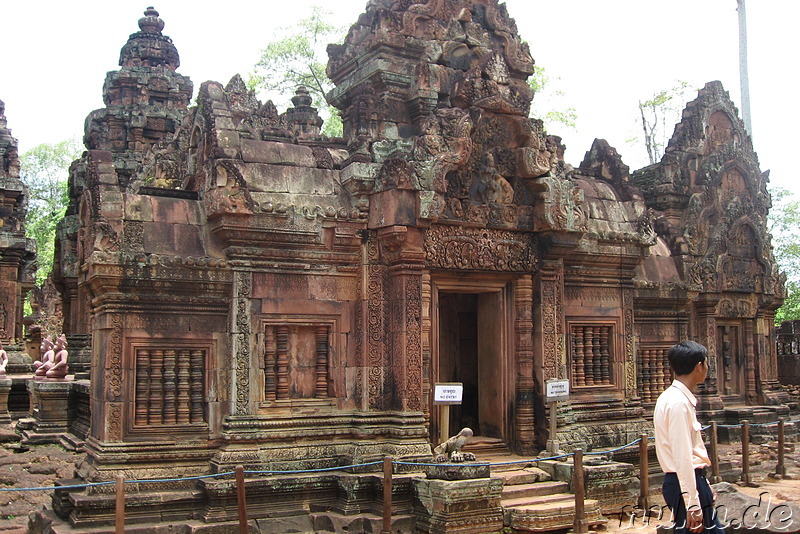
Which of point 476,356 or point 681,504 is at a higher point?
point 476,356

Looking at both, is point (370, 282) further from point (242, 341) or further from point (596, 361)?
point (596, 361)

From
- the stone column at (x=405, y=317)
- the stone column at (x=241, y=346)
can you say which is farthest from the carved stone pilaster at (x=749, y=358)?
the stone column at (x=241, y=346)

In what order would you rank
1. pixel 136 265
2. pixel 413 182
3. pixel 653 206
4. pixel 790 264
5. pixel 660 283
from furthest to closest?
pixel 790 264
pixel 653 206
pixel 660 283
pixel 413 182
pixel 136 265

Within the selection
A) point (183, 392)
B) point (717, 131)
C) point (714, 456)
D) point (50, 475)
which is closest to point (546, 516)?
point (714, 456)

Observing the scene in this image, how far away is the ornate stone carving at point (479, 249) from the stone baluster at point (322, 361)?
150 centimetres

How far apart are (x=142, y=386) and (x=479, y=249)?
427 cm

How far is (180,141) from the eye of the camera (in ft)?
44.9

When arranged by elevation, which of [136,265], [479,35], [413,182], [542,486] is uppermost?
[479,35]

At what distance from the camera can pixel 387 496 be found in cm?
889

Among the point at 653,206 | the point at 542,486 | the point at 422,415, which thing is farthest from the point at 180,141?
the point at 653,206

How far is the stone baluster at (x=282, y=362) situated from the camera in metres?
9.83

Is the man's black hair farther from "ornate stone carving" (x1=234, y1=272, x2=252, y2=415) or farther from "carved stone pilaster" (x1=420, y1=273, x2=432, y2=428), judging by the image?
"ornate stone carving" (x1=234, y1=272, x2=252, y2=415)

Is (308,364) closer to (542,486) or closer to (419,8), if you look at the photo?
(542,486)

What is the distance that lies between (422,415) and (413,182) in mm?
2674
